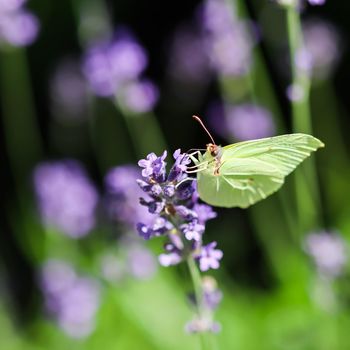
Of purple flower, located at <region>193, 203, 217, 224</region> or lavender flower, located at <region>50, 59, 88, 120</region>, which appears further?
lavender flower, located at <region>50, 59, 88, 120</region>

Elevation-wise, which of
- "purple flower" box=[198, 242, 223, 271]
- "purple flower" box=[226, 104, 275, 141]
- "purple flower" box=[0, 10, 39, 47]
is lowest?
"purple flower" box=[226, 104, 275, 141]

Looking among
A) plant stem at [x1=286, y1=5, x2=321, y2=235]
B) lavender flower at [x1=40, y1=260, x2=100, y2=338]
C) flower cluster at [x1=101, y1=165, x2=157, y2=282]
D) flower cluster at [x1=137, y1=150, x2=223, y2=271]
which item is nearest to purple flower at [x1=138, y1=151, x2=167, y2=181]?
flower cluster at [x1=137, y1=150, x2=223, y2=271]

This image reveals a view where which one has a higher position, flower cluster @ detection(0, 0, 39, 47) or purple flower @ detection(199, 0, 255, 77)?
flower cluster @ detection(0, 0, 39, 47)

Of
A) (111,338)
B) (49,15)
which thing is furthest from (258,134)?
(49,15)

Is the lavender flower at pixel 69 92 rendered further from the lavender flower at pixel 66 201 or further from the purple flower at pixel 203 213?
the purple flower at pixel 203 213

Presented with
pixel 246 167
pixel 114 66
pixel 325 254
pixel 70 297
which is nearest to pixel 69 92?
pixel 114 66

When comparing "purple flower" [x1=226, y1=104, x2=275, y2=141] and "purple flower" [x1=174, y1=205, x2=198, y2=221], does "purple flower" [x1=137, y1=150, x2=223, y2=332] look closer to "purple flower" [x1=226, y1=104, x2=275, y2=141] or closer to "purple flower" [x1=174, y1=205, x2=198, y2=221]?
"purple flower" [x1=174, y1=205, x2=198, y2=221]
